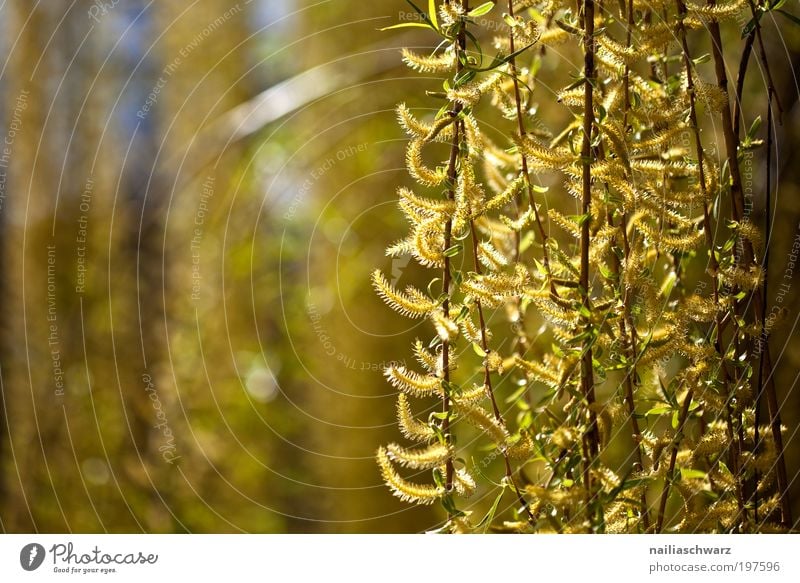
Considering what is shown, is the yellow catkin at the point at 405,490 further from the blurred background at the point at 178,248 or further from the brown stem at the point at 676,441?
the blurred background at the point at 178,248

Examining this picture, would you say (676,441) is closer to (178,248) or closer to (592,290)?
(592,290)

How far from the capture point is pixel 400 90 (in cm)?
98

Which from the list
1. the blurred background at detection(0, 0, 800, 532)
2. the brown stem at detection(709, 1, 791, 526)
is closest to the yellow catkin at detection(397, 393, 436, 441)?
the brown stem at detection(709, 1, 791, 526)

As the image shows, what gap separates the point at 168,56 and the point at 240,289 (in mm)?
470

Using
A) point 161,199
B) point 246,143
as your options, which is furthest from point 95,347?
point 246,143

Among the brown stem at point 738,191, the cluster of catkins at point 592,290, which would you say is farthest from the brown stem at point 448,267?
the brown stem at point 738,191

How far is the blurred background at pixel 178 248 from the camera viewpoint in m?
0.95
